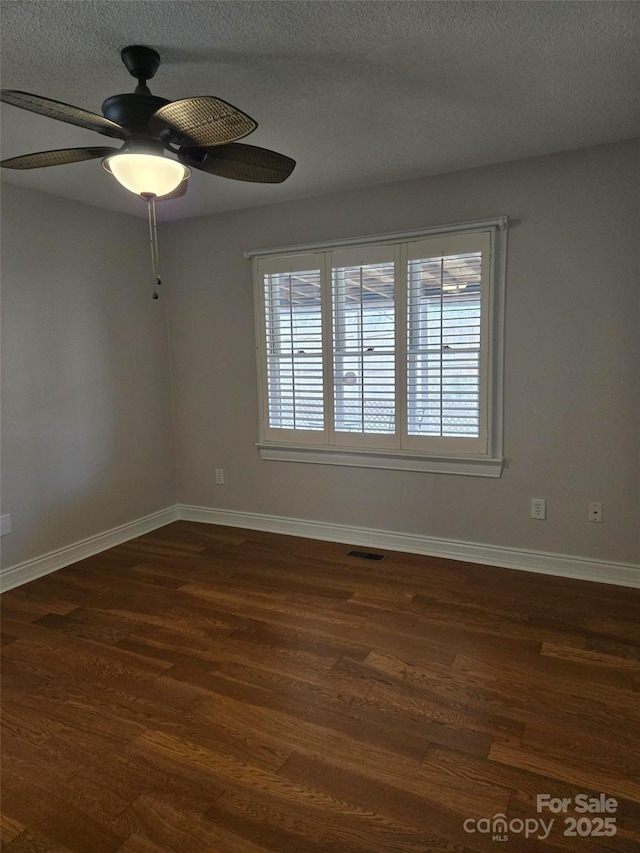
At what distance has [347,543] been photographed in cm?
393

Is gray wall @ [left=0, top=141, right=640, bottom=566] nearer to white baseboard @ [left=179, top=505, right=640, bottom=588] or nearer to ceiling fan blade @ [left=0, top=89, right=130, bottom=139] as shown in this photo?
white baseboard @ [left=179, top=505, right=640, bottom=588]

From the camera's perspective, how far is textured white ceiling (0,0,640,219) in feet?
5.80

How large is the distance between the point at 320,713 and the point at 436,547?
5.79ft

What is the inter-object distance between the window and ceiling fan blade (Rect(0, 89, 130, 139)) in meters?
2.00

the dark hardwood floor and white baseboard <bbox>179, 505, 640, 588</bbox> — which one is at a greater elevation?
white baseboard <bbox>179, 505, 640, 588</bbox>

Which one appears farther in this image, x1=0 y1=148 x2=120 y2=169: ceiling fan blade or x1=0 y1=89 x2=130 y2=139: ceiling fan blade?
x1=0 y1=148 x2=120 y2=169: ceiling fan blade

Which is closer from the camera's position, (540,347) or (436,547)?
(540,347)

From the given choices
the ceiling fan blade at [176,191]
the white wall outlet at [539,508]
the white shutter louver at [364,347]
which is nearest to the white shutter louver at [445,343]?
the white shutter louver at [364,347]

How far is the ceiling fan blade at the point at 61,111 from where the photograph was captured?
1.52 meters

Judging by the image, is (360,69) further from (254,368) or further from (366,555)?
(366,555)

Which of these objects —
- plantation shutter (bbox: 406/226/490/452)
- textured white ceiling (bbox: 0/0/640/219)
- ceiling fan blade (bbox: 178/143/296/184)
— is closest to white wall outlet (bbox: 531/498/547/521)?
plantation shutter (bbox: 406/226/490/452)

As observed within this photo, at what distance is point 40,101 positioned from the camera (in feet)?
5.12

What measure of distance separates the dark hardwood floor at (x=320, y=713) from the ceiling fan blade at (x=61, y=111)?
2108 millimetres

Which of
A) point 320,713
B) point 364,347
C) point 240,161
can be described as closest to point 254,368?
point 364,347
